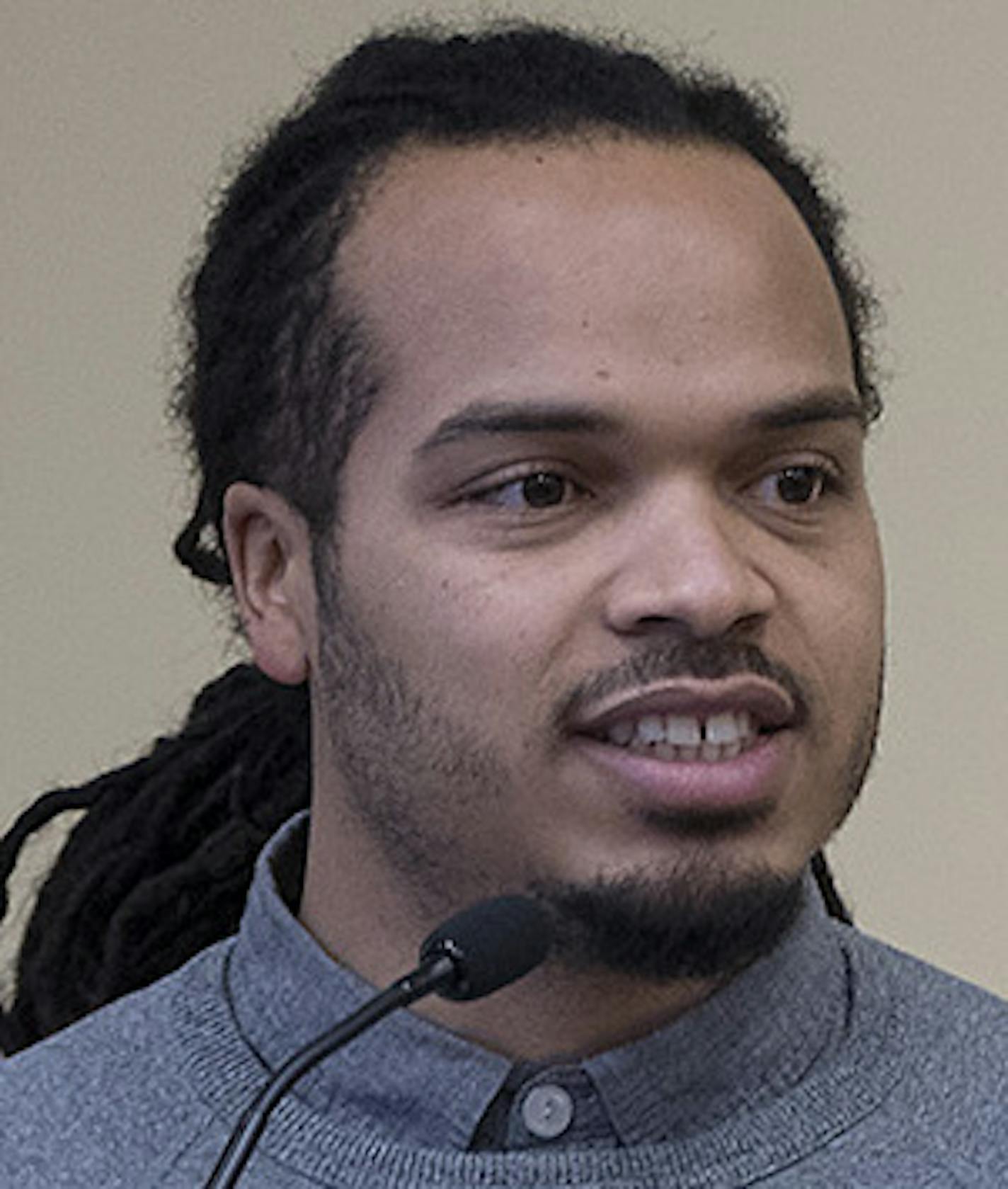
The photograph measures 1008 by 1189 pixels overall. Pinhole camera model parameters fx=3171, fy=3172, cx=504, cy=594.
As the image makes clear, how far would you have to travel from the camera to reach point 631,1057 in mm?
1537

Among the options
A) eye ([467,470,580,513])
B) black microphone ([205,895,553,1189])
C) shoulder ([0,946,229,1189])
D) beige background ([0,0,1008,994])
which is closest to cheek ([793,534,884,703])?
eye ([467,470,580,513])

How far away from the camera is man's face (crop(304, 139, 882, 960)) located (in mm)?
1482

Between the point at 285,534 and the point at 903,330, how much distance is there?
3.48 feet

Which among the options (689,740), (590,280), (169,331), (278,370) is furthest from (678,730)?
(169,331)

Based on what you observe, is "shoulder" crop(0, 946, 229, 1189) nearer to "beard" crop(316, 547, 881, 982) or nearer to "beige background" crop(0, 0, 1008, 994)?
"beard" crop(316, 547, 881, 982)

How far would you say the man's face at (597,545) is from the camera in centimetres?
148

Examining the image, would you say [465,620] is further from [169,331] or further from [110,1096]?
[169,331]

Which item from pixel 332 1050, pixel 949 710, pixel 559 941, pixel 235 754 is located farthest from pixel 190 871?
pixel 949 710

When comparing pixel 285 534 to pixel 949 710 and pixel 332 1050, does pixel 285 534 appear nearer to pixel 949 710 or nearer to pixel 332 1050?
pixel 332 1050

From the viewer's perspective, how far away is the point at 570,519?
Result: 153 centimetres

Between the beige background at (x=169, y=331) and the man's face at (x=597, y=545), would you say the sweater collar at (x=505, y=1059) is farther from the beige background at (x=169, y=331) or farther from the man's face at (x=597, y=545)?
the beige background at (x=169, y=331)

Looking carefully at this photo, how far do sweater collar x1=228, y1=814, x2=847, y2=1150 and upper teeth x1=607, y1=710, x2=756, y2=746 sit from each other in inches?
6.3

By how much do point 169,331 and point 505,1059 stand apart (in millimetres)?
1133

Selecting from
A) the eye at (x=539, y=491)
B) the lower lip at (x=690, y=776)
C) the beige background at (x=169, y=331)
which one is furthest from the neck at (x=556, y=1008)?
the beige background at (x=169, y=331)
